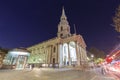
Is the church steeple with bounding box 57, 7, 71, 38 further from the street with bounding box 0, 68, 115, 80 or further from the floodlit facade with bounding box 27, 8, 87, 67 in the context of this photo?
the street with bounding box 0, 68, 115, 80

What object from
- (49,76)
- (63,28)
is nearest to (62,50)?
(63,28)

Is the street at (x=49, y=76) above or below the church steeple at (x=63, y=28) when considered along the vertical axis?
below

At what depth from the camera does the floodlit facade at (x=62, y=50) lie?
182 ft

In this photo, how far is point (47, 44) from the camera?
6756cm

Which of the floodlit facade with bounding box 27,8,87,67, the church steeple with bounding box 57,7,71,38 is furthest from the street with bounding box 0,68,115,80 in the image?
the church steeple with bounding box 57,7,71,38

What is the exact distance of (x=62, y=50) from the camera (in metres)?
59.5

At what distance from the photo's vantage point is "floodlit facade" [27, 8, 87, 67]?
5544 cm

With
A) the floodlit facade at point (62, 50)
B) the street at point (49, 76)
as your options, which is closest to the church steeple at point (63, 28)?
the floodlit facade at point (62, 50)

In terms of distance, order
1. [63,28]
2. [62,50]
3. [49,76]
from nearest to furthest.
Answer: [49,76] < [62,50] < [63,28]

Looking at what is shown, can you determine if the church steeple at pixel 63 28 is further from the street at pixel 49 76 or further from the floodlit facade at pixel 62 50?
the street at pixel 49 76

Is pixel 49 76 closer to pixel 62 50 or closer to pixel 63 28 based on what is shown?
pixel 62 50

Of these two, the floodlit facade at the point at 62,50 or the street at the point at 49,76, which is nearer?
the street at the point at 49,76

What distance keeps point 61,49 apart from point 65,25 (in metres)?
18.6

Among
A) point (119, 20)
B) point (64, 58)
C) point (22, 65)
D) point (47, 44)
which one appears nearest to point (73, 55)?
point (64, 58)
